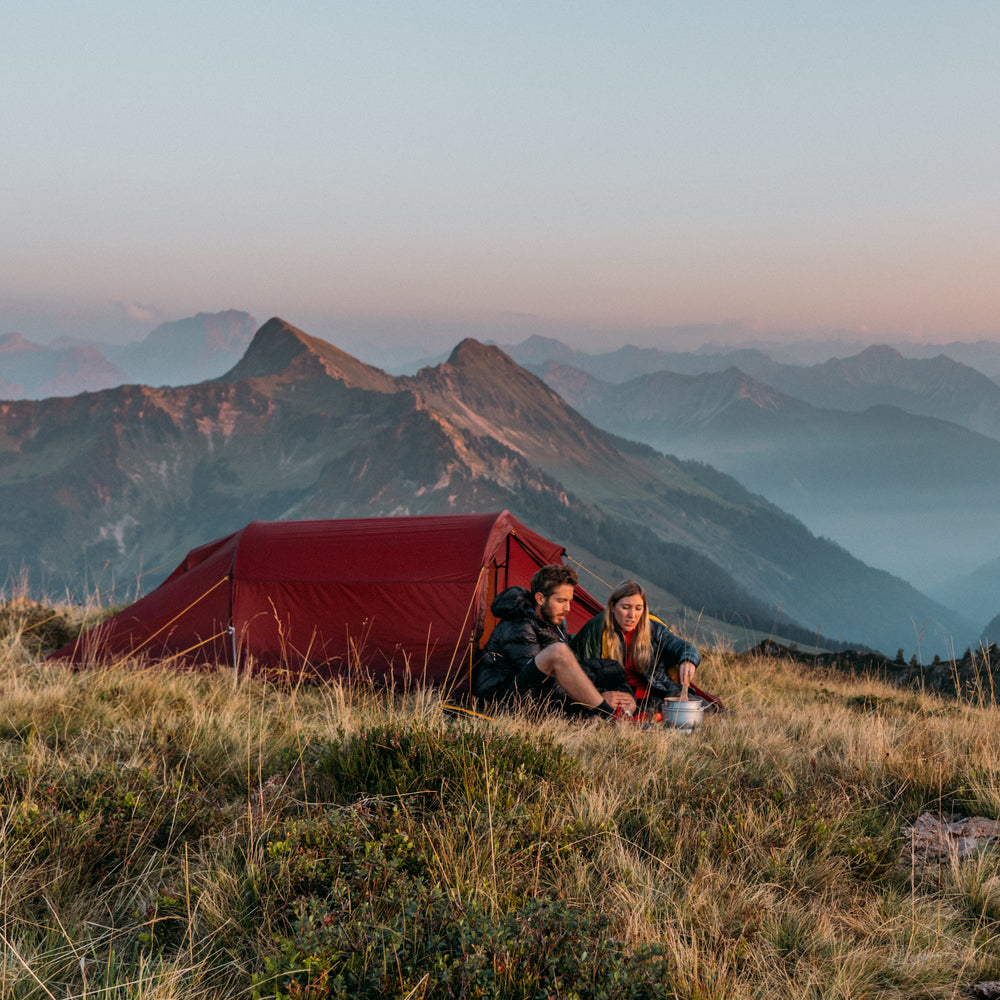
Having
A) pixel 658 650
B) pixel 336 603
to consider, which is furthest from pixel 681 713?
pixel 336 603

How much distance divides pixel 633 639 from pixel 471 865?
458cm

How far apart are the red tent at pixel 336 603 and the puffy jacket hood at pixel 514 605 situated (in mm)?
1665

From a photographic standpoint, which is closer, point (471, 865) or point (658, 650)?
point (471, 865)

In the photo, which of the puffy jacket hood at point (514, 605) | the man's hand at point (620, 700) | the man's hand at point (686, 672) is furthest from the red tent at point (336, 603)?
the man's hand at point (686, 672)

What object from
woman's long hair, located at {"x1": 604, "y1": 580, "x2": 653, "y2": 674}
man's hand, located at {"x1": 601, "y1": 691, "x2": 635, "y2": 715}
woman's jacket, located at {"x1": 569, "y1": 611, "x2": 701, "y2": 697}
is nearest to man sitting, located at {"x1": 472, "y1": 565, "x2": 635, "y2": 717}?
man's hand, located at {"x1": 601, "y1": 691, "x2": 635, "y2": 715}

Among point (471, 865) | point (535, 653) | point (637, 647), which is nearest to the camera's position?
point (471, 865)

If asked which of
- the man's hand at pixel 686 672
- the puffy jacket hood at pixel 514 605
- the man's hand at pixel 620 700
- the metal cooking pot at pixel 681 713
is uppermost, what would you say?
the puffy jacket hood at pixel 514 605

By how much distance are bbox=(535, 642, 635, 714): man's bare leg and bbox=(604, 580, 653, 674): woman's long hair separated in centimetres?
105

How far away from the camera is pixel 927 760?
5.25 meters

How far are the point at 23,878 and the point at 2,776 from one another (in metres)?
1.04

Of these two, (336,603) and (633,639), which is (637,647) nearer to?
(633,639)

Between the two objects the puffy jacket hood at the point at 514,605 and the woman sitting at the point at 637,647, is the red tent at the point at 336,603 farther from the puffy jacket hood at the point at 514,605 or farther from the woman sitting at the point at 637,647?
the woman sitting at the point at 637,647

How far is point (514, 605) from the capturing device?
23.9ft

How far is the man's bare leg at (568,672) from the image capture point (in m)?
6.43
